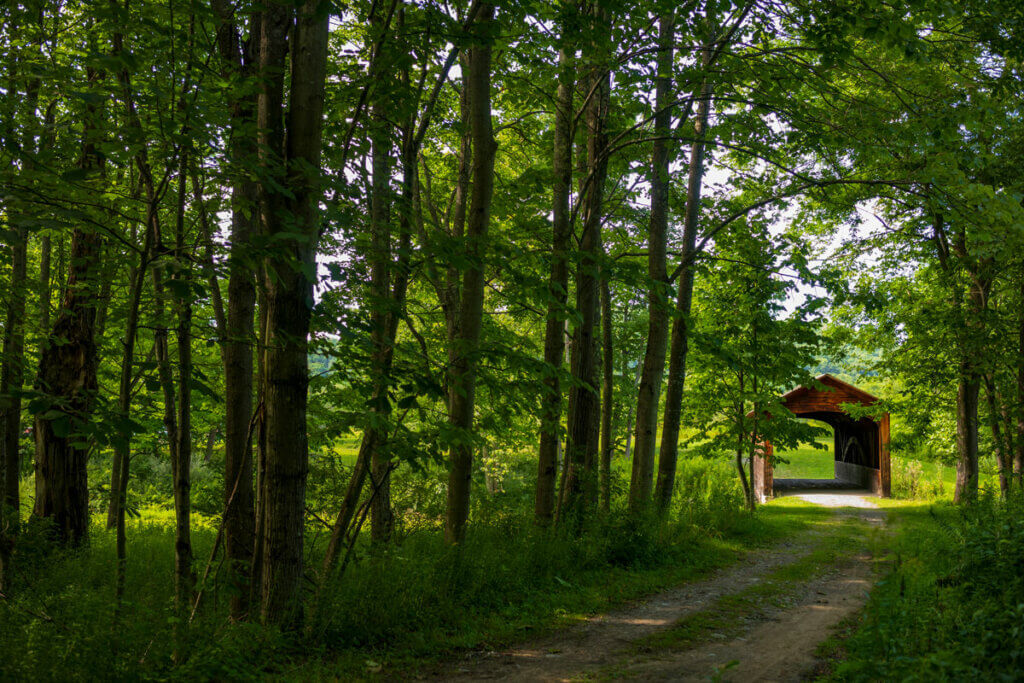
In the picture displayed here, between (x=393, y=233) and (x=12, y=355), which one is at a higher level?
(x=393, y=233)

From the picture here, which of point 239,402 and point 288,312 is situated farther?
point 239,402

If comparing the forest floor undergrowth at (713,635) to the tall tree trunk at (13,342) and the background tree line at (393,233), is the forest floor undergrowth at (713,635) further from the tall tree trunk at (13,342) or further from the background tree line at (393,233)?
the tall tree trunk at (13,342)

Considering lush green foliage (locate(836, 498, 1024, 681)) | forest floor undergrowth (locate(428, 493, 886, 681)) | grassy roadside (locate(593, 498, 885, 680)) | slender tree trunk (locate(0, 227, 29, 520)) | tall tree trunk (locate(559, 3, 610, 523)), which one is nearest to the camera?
lush green foliage (locate(836, 498, 1024, 681))

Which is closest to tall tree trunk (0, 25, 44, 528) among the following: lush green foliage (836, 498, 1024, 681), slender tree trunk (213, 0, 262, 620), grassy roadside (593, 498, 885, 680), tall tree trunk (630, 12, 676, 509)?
slender tree trunk (213, 0, 262, 620)

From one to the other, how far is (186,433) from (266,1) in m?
3.25

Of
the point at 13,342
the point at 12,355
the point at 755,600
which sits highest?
the point at 13,342

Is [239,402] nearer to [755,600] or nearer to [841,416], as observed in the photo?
[755,600]

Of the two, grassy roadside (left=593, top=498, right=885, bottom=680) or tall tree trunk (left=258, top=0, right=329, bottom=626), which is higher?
tall tree trunk (left=258, top=0, right=329, bottom=626)

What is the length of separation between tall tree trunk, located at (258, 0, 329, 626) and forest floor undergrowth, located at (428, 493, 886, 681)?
1.35 m

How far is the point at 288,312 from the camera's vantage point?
4324 millimetres

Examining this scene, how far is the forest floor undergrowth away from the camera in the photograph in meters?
4.77

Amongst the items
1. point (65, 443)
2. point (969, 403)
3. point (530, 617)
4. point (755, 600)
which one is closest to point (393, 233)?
point (530, 617)

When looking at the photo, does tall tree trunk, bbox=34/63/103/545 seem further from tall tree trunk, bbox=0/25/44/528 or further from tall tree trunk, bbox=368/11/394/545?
tall tree trunk, bbox=368/11/394/545

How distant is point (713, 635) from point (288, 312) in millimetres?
4740
